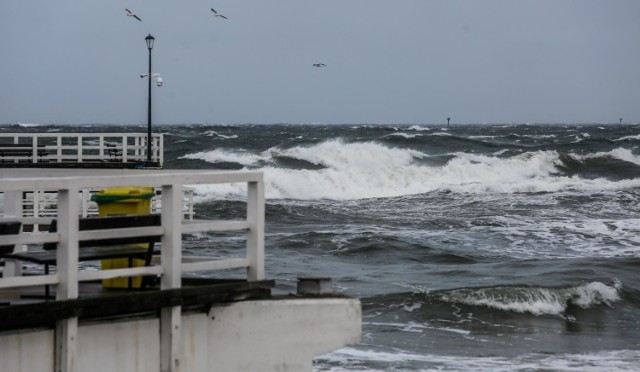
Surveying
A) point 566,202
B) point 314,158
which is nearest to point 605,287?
point 566,202

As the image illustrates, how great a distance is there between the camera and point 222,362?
7.04m

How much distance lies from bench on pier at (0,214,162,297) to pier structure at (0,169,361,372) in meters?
0.03

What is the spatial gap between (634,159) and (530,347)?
5614 centimetres

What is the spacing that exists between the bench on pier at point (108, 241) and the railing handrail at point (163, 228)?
0.49 ft

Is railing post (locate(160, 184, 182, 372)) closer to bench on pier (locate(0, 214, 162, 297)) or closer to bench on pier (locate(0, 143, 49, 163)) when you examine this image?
bench on pier (locate(0, 214, 162, 297))

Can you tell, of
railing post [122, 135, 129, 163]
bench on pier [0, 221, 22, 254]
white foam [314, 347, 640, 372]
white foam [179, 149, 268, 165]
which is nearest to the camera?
bench on pier [0, 221, 22, 254]

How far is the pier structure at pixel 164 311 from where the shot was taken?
628 cm

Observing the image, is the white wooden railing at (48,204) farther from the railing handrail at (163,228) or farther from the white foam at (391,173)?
the white foam at (391,173)

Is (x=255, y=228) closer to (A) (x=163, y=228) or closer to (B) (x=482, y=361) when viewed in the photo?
(A) (x=163, y=228)

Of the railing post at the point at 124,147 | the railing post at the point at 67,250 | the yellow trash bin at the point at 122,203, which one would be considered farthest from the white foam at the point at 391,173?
the railing post at the point at 67,250

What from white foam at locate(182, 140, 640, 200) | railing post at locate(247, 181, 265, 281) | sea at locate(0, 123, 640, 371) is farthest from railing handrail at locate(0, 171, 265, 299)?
white foam at locate(182, 140, 640, 200)

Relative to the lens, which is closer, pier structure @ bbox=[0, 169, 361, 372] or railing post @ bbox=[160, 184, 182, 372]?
pier structure @ bbox=[0, 169, 361, 372]

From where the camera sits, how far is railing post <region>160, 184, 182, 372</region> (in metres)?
6.75

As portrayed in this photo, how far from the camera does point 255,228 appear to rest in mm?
7176
